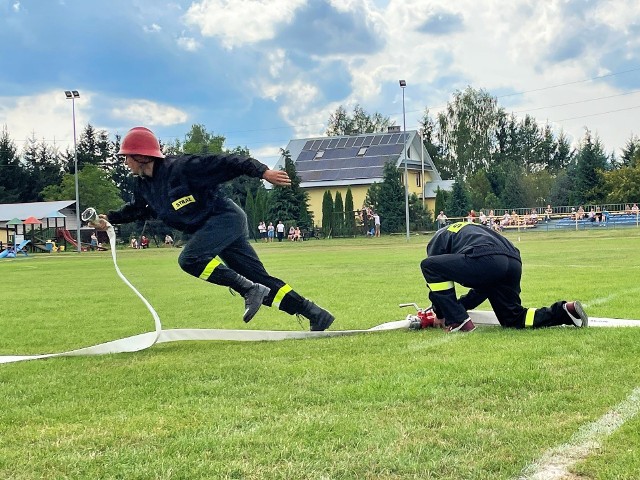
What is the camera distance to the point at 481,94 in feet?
304

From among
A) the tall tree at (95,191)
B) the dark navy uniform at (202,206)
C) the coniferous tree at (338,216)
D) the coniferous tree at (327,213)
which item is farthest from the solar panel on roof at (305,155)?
the dark navy uniform at (202,206)

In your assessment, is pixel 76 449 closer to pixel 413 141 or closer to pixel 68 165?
pixel 413 141

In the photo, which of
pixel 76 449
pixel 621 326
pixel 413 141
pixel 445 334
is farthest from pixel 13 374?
pixel 413 141

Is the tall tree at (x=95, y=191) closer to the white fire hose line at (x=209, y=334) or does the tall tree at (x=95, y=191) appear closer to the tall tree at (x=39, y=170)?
the tall tree at (x=39, y=170)

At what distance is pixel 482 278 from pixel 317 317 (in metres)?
1.81

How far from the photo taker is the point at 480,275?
664 centimetres

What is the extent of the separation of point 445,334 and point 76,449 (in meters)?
4.08

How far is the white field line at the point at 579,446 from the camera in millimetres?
3034

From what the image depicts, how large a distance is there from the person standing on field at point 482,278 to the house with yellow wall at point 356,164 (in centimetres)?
6278

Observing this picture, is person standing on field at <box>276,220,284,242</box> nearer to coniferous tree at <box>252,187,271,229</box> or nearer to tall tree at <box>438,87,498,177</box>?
coniferous tree at <box>252,187,271,229</box>

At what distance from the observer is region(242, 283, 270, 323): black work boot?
6.90m

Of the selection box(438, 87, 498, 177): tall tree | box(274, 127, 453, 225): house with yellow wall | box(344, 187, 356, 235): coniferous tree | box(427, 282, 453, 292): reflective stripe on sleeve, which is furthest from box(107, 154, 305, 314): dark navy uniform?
box(438, 87, 498, 177): tall tree

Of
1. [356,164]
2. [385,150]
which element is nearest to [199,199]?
[356,164]

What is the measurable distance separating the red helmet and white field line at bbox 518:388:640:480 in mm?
4672
